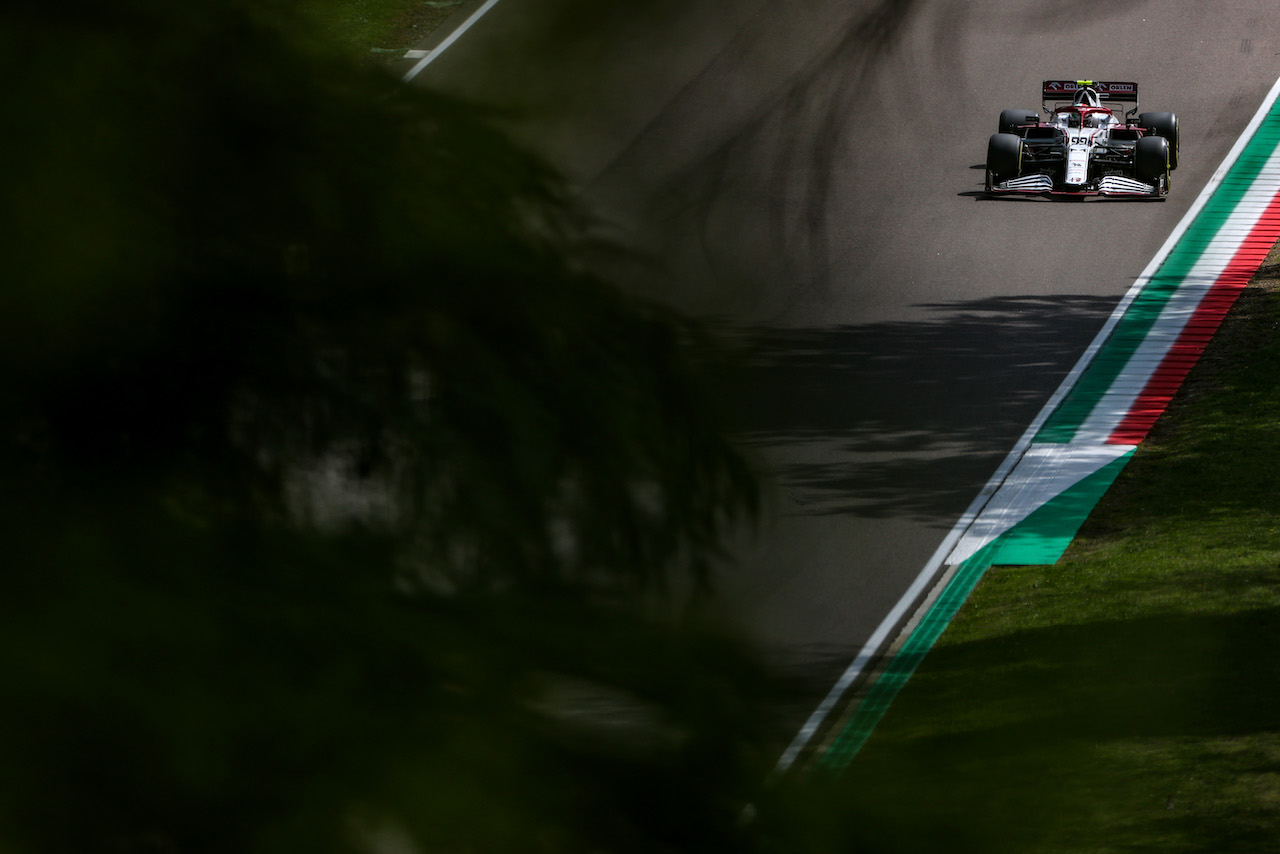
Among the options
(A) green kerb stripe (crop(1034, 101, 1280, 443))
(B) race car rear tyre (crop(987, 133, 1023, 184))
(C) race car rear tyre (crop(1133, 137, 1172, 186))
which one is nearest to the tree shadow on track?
(A) green kerb stripe (crop(1034, 101, 1280, 443))

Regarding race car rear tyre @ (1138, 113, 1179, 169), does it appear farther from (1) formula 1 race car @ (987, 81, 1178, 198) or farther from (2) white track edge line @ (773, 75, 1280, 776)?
(2) white track edge line @ (773, 75, 1280, 776)

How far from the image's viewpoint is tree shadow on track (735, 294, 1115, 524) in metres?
1.28

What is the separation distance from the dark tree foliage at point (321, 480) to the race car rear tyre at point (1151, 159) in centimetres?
1701

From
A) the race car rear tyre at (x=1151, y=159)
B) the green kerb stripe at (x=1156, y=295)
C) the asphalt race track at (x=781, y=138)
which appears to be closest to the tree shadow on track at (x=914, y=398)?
the asphalt race track at (x=781, y=138)

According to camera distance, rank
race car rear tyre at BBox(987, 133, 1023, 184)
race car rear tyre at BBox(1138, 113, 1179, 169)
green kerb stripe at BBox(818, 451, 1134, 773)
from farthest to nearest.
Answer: race car rear tyre at BBox(1138, 113, 1179, 169) < race car rear tyre at BBox(987, 133, 1023, 184) < green kerb stripe at BBox(818, 451, 1134, 773)

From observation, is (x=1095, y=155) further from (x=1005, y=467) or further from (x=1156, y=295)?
(x=1005, y=467)

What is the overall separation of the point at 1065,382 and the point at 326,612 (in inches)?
532

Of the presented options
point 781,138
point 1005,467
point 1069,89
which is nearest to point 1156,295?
point 1005,467

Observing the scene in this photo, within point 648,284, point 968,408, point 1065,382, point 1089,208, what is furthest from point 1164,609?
point 1089,208

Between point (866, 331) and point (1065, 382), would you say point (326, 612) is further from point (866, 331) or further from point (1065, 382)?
point (1065, 382)

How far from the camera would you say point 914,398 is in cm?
1141

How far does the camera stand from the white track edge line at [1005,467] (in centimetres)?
116

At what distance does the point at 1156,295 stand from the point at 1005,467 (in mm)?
5396

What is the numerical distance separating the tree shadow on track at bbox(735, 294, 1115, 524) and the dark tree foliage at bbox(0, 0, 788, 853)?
93 mm
